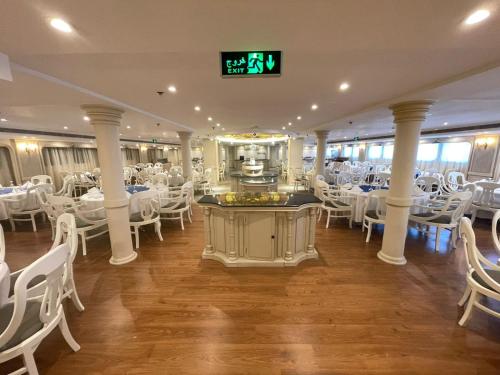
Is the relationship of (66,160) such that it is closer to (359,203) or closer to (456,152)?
(359,203)

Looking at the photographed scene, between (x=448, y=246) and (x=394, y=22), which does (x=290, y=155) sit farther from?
(x=394, y=22)

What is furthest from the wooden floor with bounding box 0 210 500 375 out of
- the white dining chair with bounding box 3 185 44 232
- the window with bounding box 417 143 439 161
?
the window with bounding box 417 143 439 161

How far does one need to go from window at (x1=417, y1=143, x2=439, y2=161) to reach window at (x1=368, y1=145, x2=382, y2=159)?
277 centimetres

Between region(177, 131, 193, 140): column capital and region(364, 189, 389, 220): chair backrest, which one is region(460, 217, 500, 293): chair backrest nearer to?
region(364, 189, 389, 220): chair backrest

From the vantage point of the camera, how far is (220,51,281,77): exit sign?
1.51m

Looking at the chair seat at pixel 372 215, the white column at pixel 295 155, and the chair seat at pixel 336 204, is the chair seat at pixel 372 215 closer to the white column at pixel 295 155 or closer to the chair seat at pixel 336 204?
the chair seat at pixel 336 204


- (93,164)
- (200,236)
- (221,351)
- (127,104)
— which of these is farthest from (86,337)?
(93,164)

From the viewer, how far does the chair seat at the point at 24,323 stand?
4.53 ft

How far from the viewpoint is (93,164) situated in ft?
36.0

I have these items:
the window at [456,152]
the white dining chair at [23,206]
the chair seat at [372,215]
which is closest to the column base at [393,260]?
the chair seat at [372,215]

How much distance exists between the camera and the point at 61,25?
44.8 inches

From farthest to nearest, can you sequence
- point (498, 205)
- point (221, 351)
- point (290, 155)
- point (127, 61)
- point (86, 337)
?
point (290, 155), point (498, 205), point (86, 337), point (221, 351), point (127, 61)

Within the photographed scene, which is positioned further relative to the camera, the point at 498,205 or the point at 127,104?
the point at 498,205

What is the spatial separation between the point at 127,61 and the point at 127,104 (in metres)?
1.57
